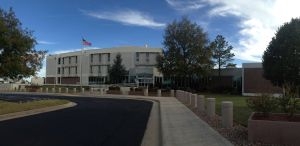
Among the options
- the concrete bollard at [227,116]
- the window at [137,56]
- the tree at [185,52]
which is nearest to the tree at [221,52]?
the tree at [185,52]

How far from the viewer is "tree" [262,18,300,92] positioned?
3228cm

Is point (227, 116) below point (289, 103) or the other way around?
below

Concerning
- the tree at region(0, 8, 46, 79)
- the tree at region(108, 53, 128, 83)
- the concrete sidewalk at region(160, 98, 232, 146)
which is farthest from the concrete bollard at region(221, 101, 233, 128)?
the tree at region(108, 53, 128, 83)

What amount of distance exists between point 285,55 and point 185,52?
32583 mm

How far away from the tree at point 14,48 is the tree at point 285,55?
17.0 metres

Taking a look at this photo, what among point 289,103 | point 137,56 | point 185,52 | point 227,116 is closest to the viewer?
point 289,103

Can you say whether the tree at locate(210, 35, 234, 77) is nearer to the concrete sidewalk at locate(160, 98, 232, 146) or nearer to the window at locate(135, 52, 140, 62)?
the window at locate(135, 52, 140, 62)

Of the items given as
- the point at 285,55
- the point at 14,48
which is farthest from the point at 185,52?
the point at 14,48

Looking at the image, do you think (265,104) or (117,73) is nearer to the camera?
(265,104)

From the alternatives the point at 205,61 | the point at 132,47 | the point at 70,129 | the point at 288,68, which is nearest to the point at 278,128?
the point at 70,129

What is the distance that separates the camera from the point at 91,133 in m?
13.8

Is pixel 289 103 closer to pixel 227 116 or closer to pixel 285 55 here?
pixel 227 116

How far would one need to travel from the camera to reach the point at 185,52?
2559 inches

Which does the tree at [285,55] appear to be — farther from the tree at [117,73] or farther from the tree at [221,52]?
the tree at [117,73]
